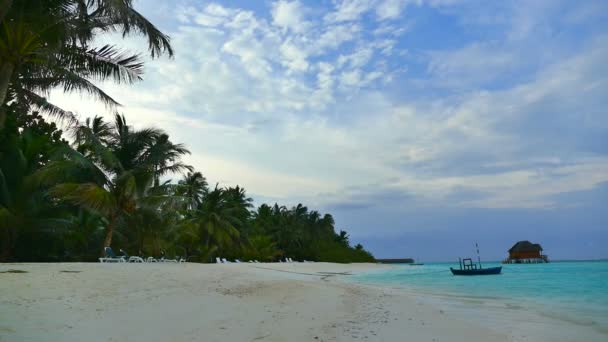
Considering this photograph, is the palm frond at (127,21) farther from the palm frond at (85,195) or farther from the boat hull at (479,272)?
the boat hull at (479,272)

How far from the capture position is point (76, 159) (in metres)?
15.6

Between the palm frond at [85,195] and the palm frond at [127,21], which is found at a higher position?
the palm frond at [127,21]

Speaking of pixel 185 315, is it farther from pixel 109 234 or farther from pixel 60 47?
pixel 109 234

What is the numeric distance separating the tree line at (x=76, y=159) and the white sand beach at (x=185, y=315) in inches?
143

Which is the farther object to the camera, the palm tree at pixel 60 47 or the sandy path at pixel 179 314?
the palm tree at pixel 60 47

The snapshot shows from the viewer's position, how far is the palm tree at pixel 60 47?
737 cm

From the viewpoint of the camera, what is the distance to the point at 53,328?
15.9ft

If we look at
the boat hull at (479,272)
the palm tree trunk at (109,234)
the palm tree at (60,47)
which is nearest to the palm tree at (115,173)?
the palm tree trunk at (109,234)

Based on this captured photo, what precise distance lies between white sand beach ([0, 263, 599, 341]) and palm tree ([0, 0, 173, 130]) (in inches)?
138

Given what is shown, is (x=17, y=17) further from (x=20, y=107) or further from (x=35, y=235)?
(x=35, y=235)

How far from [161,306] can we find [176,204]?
12.1 metres

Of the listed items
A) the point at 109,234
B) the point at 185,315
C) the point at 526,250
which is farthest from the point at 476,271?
the point at 526,250

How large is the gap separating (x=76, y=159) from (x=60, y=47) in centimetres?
832

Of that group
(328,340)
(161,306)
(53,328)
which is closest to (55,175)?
(161,306)
